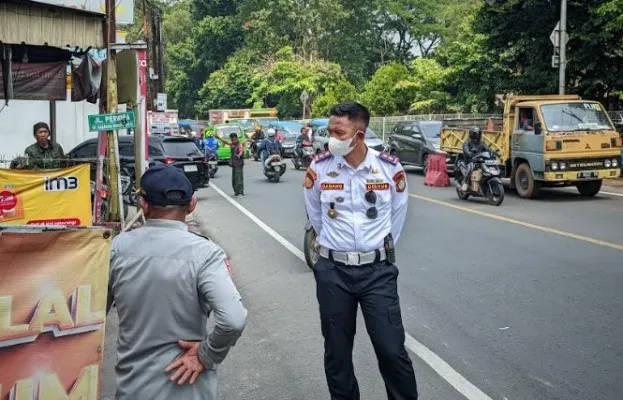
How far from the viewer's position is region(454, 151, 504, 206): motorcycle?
14.7 meters

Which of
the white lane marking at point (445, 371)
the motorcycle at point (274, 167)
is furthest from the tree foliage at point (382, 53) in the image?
the white lane marking at point (445, 371)

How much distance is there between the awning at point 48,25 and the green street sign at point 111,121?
3.38 feet

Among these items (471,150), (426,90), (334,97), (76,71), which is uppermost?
(426,90)

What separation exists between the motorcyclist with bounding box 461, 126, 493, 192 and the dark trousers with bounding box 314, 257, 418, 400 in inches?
449

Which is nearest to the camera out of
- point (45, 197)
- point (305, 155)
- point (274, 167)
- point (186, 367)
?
point (186, 367)

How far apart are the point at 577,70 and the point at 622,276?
16.9 m

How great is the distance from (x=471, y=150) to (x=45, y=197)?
9.19m

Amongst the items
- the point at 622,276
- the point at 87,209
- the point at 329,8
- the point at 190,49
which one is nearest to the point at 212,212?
the point at 87,209

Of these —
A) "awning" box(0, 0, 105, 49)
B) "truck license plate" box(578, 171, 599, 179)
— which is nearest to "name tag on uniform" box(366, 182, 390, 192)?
"awning" box(0, 0, 105, 49)

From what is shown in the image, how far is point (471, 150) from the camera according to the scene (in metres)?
15.3

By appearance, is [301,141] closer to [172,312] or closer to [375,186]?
[375,186]

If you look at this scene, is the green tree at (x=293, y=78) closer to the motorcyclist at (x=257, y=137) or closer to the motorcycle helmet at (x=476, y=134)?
the motorcyclist at (x=257, y=137)

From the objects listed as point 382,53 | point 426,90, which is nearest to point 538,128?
point 426,90

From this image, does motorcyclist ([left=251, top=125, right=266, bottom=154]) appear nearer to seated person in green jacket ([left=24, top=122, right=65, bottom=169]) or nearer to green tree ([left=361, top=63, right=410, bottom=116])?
green tree ([left=361, top=63, right=410, bottom=116])
